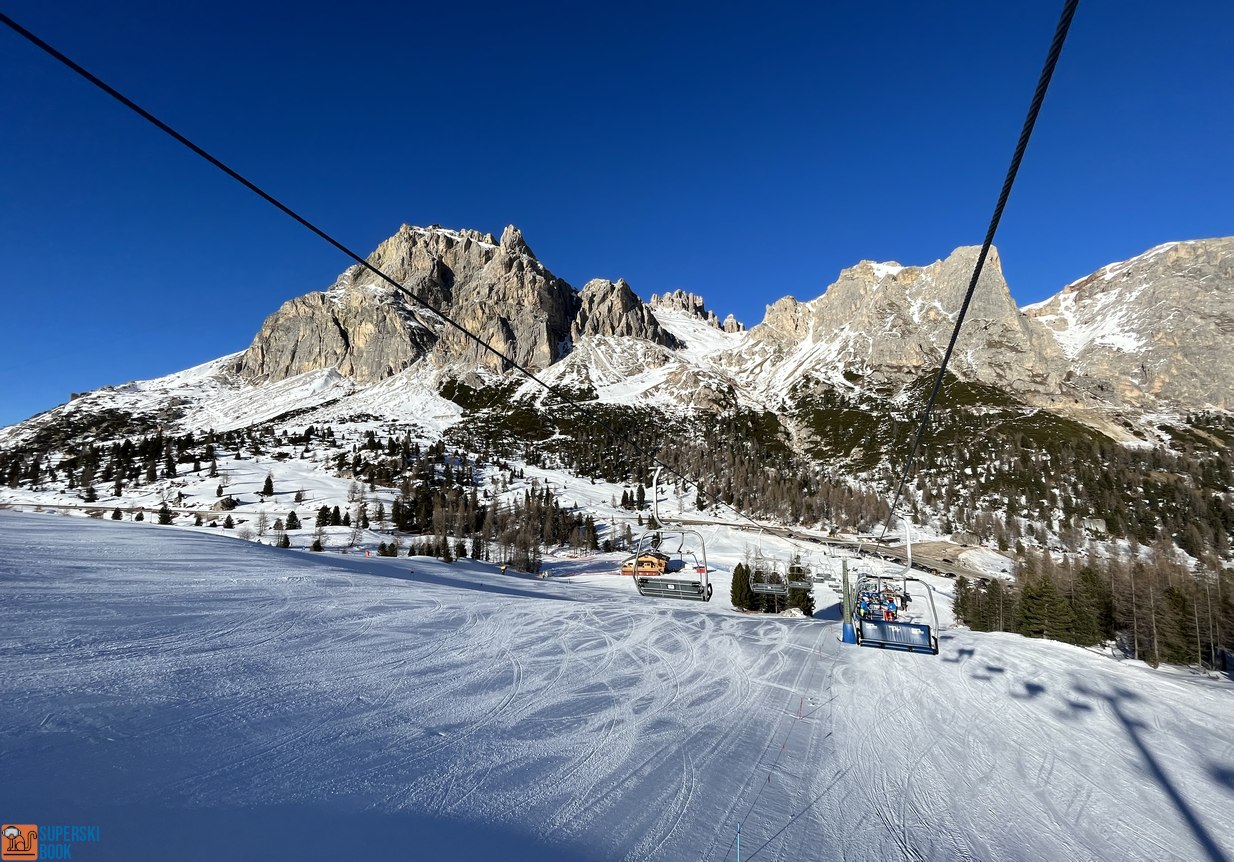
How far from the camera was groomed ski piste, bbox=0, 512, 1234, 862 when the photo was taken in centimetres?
594

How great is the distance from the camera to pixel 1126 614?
46875 mm

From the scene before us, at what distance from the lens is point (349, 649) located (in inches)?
512

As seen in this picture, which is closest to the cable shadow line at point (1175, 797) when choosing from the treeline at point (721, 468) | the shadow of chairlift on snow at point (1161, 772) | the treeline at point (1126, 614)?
the shadow of chairlift on snow at point (1161, 772)

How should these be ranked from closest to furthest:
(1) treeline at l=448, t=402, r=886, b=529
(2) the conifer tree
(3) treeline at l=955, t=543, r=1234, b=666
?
(3) treeline at l=955, t=543, r=1234, b=666 < (2) the conifer tree < (1) treeline at l=448, t=402, r=886, b=529

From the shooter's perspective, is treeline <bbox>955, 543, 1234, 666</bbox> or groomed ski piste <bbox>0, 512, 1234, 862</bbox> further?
treeline <bbox>955, 543, 1234, 666</bbox>

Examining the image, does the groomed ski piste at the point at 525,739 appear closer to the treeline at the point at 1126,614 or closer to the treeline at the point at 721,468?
the treeline at the point at 1126,614

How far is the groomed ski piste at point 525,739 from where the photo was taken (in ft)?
19.5

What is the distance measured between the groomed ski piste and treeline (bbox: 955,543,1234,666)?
92.8 ft

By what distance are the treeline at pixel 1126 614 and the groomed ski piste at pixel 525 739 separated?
28.3 metres

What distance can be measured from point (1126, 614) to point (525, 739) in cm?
6138

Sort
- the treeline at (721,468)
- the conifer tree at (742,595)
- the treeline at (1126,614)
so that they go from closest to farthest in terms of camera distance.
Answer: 1. the treeline at (1126,614)
2. the conifer tree at (742,595)
3. the treeline at (721,468)

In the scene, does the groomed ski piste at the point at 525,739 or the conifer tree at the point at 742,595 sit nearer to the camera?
the groomed ski piste at the point at 525,739

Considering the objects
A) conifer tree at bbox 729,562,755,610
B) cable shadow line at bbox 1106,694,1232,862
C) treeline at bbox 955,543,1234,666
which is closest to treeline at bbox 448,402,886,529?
conifer tree at bbox 729,562,755,610

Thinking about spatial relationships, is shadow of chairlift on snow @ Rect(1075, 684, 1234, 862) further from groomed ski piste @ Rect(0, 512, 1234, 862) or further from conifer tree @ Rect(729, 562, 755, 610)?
conifer tree @ Rect(729, 562, 755, 610)
